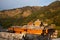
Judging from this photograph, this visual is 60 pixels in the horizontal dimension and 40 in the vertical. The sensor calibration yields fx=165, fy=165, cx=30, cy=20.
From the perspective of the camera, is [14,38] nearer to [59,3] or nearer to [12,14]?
[59,3]

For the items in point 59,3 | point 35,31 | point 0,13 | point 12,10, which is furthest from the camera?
point 12,10

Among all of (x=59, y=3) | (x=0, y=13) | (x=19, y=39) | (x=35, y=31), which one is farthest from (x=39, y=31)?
(x=0, y=13)

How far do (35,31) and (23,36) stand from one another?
3.89 metres

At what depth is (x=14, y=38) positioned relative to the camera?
20.3 ft

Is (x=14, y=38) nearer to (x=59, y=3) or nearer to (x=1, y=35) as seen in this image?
(x=1, y=35)

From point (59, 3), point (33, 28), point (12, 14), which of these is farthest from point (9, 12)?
point (33, 28)

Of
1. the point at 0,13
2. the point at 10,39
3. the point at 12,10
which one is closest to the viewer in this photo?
the point at 10,39

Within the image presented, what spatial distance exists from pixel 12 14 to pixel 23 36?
86.1 metres

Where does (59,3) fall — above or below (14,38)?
above

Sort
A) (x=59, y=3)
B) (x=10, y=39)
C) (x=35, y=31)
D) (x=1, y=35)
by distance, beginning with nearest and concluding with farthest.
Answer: (x=10, y=39)
(x=1, y=35)
(x=35, y=31)
(x=59, y=3)

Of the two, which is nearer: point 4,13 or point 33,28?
point 33,28

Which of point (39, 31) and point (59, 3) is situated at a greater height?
point (59, 3)

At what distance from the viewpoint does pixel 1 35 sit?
643cm

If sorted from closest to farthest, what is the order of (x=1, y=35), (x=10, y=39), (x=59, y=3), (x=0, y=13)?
(x=10, y=39), (x=1, y=35), (x=59, y=3), (x=0, y=13)
